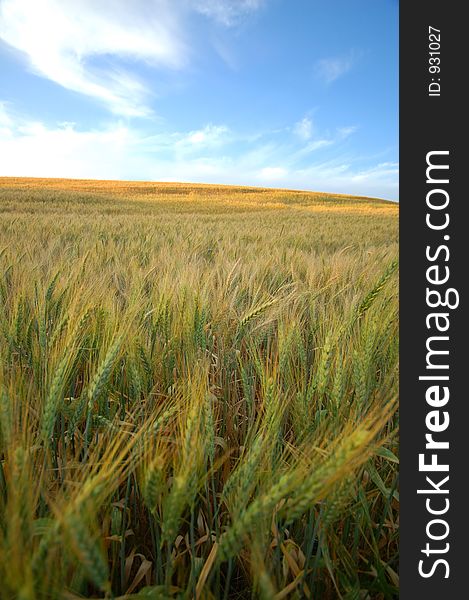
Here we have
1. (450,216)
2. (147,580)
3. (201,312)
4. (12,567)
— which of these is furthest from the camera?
(201,312)

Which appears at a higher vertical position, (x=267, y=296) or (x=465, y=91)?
(x=465, y=91)

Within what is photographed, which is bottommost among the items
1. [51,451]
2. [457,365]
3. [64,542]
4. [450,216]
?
[51,451]

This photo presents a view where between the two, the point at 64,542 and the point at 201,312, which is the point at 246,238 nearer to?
the point at 201,312

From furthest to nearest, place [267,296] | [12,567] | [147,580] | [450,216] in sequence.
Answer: [267,296] < [450,216] < [147,580] < [12,567]

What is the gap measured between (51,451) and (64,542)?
1.66ft

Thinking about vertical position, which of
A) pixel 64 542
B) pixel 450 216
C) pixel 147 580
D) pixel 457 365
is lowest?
pixel 147 580

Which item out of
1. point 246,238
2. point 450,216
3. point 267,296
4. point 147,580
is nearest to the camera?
point 147,580

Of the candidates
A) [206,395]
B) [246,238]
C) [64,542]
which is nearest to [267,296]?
[206,395]

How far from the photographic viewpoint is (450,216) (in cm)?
83

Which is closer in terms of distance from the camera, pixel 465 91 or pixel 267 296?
pixel 465 91

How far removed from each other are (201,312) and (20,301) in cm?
63

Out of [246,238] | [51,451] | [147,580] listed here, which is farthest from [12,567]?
[246,238]

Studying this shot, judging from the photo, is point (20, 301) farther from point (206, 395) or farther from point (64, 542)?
point (64, 542)

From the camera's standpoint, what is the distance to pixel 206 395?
80cm
